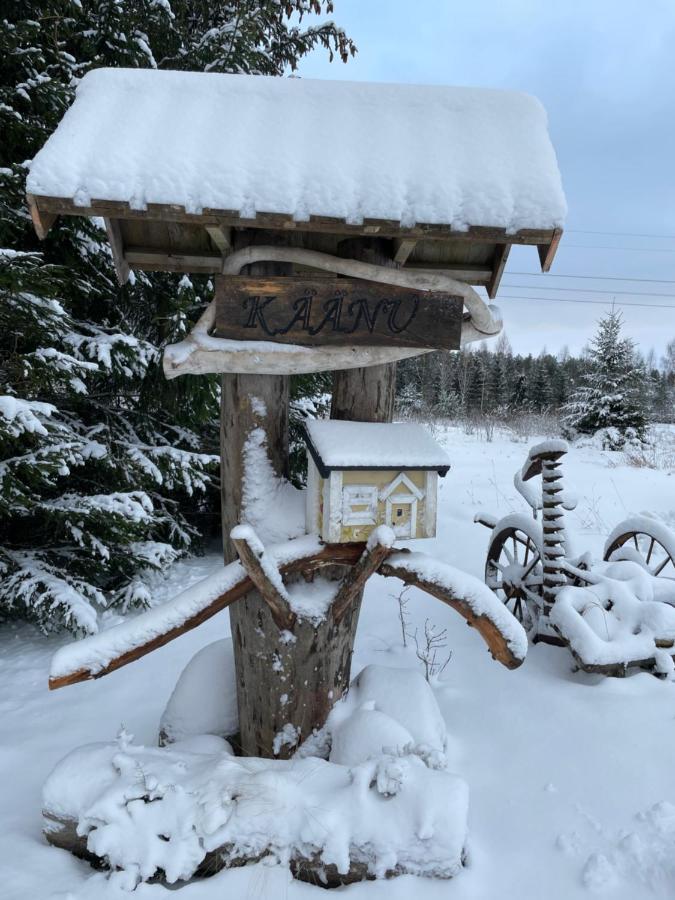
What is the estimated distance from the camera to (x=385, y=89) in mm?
2100

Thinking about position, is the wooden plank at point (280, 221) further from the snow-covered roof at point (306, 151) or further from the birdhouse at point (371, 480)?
the birdhouse at point (371, 480)

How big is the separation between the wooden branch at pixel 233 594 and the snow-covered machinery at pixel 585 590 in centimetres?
185

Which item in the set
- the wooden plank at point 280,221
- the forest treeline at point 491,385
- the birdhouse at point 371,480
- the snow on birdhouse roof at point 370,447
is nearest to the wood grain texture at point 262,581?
the birdhouse at point 371,480

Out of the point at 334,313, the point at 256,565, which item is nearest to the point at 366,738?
the point at 256,565

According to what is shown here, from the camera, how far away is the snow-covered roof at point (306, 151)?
1.73 metres

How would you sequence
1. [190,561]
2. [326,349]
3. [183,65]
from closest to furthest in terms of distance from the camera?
1. [326,349]
2. [183,65]
3. [190,561]

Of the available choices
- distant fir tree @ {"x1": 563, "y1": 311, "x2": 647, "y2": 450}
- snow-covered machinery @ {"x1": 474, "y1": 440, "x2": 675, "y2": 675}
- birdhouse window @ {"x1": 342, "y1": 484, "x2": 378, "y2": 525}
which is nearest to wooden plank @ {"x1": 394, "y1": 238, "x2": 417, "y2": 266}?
birdhouse window @ {"x1": 342, "y1": 484, "x2": 378, "y2": 525}

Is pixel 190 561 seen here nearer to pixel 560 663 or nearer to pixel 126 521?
pixel 126 521

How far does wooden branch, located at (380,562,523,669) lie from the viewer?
2.02 metres

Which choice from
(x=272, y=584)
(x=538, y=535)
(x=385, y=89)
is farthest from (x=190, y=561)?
(x=385, y=89)

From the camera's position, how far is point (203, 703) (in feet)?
8.39

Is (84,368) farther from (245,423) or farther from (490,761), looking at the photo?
(490,761)

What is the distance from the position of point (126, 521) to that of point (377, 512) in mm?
2529

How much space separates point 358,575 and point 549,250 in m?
1.37
